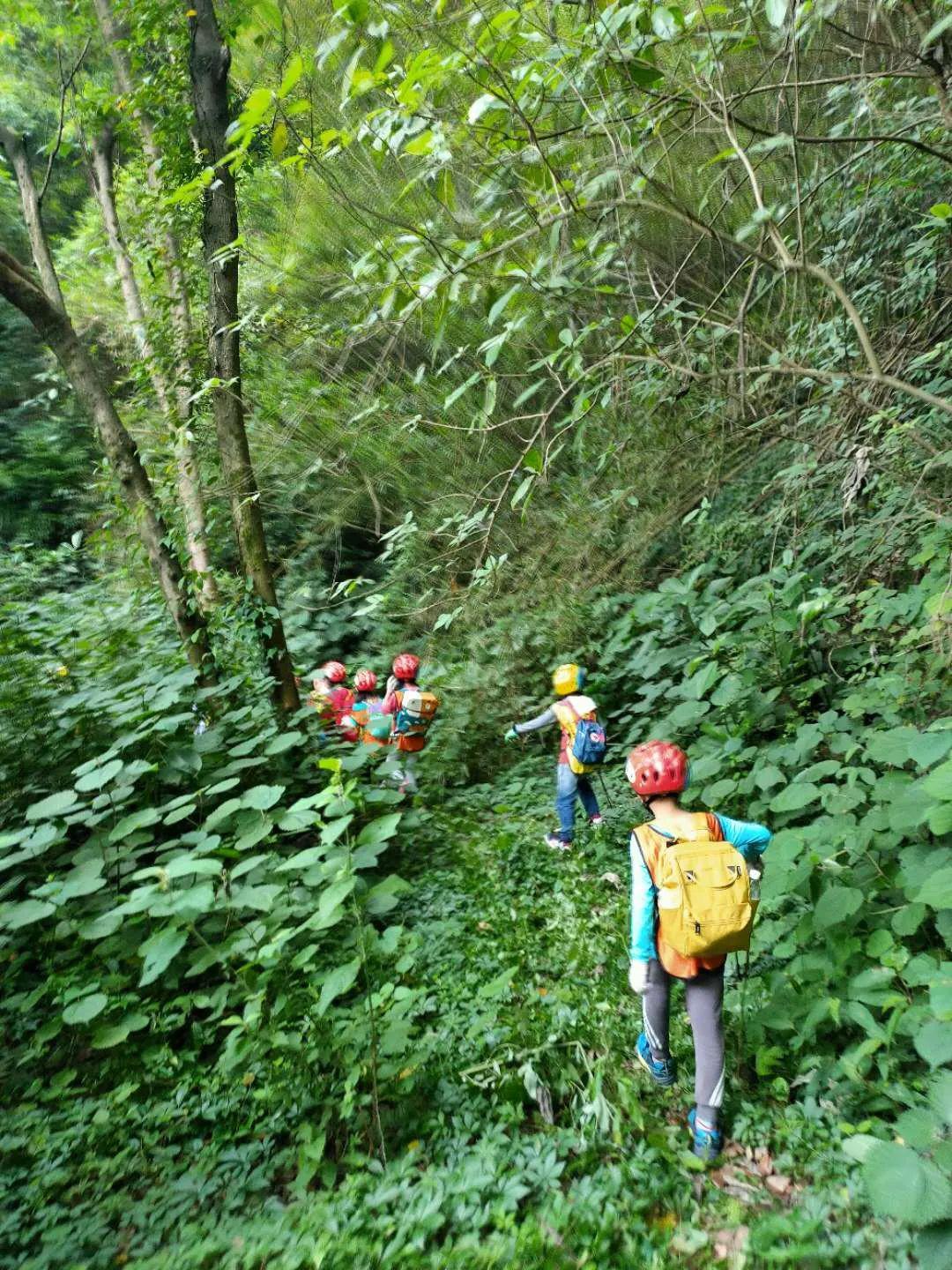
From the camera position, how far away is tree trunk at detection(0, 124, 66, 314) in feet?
14.7

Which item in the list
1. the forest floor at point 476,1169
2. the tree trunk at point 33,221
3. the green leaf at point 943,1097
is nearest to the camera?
the green leaf at point 943,1097

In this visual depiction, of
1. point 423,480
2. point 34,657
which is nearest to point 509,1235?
point 34,657

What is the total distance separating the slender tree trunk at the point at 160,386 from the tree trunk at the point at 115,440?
204mm

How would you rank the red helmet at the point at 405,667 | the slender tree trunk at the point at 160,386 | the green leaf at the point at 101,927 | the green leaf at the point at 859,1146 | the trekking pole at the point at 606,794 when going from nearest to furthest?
the green leaf at the point at 859,1146
the green leaf at the point at 101,927
the slender tree trunk at the point at 160,386
the trekking pole at the point at 606,794
the red helmet at the point at 405,667

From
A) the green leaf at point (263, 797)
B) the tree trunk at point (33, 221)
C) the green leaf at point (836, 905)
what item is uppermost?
the tree trunk at point (33, 221)

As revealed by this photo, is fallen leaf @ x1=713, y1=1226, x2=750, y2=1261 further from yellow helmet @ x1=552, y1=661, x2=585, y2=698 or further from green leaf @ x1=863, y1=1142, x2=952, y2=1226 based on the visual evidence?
yellow helmet @ x1=552, y1=661, x2=585, y2=698

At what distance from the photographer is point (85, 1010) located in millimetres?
2484

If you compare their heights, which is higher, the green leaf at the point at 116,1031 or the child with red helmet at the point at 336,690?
the child with red helmet at the point at 336,690

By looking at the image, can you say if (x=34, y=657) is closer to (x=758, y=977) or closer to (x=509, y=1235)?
(x=509, y=1235)

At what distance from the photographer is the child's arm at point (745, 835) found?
2656mm

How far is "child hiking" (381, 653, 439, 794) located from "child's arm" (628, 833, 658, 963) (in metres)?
3.30

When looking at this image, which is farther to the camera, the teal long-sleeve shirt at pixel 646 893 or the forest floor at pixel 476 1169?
the teal long-sleeve shirt at pixel 646 893

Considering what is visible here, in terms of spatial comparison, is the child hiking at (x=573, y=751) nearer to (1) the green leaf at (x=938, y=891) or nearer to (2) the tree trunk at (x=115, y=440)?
(2) the tree trunk at (x=115, y=440)

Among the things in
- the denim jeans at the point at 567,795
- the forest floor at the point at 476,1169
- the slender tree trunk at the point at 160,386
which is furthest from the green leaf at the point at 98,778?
the denim jeans at the point at 567,795
